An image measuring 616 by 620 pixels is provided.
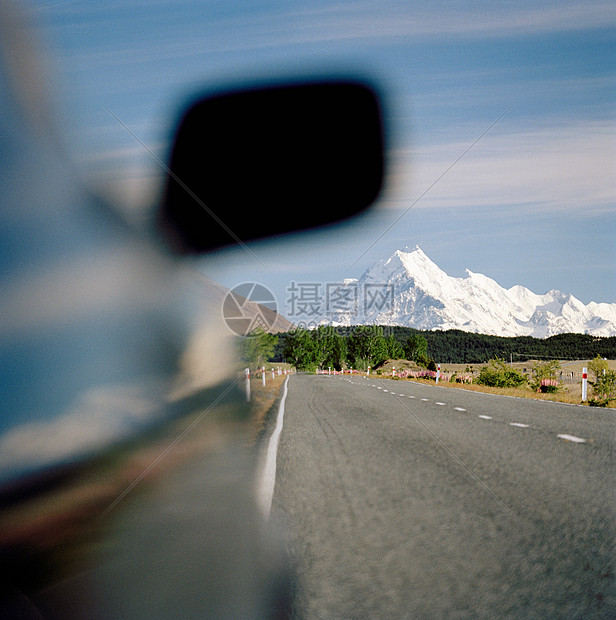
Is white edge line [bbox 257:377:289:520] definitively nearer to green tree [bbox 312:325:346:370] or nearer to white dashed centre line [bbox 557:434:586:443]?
white dashed centre line [bbox 557:434:586:443]

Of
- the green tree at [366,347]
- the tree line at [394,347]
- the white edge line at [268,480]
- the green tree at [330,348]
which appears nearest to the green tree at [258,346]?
the white edge line at [268,480]

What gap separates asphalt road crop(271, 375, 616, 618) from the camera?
220 centimetres

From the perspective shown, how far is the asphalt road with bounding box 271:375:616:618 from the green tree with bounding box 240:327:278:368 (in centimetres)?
2472

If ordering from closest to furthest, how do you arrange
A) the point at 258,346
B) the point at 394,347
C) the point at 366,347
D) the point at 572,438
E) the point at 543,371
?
1. the point at 572,438
2. the point at 543,371
3. the point at 258,346
4. the point at 366,347
5. the point at 394,347

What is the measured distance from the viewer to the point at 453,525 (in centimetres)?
313

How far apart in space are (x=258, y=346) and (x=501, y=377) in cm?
1595

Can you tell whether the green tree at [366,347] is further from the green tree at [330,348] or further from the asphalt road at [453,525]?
the asphalt road at [453,525]

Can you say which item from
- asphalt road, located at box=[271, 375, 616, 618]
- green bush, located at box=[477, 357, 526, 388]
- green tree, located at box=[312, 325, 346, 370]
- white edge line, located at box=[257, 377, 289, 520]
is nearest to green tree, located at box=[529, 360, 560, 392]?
green bush, located at box=[477, 357, 526, 388]

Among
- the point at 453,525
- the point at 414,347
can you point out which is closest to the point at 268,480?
the point at 453,525

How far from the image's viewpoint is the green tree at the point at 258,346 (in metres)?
32.0

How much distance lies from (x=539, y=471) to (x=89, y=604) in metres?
3.48

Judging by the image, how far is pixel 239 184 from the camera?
8422mm

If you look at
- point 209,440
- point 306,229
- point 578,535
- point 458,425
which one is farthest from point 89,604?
point 306,229

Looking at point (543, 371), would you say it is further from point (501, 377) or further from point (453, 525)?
point (453, 525)
